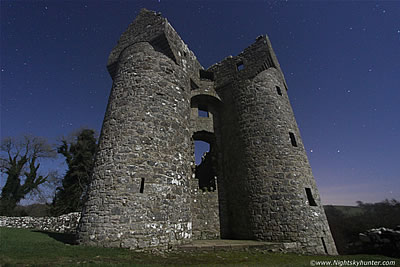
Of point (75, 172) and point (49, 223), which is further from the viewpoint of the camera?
point (75, 172)

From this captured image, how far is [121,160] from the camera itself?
795cm

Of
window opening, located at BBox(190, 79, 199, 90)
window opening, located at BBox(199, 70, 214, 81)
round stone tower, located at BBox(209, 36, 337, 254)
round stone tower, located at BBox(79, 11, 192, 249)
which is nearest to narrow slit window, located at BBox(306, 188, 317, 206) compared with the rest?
round stone tower, located at BBox(209, 36, 337, 254)

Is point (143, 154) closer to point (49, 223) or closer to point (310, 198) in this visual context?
point (310, 198)

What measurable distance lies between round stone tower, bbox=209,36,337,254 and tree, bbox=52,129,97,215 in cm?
1327

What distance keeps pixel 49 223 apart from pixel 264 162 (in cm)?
1691

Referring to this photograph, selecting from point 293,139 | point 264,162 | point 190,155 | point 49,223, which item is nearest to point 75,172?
point 49,223

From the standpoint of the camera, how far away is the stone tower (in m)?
7.50

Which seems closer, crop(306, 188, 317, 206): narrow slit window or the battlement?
crop(306, 188, 317, 206): narrow slit window

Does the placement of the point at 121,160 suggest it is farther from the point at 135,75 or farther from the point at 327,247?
the point at 327,247

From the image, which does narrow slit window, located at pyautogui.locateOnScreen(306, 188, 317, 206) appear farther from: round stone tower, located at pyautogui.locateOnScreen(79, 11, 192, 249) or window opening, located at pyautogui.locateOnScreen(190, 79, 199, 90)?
window opening, located at pyautogui.locateOnScreen(190, 79, 199, 90)

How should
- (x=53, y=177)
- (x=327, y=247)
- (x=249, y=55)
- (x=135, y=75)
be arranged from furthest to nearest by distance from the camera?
(x=53, y=177)
(x=249, y=55)
(x=135, y=75)
(x=327, y=247)

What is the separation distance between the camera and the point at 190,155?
36.1ft

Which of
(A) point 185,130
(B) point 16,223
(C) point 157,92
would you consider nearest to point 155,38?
(C) point 157,92

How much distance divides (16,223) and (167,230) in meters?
16.3
